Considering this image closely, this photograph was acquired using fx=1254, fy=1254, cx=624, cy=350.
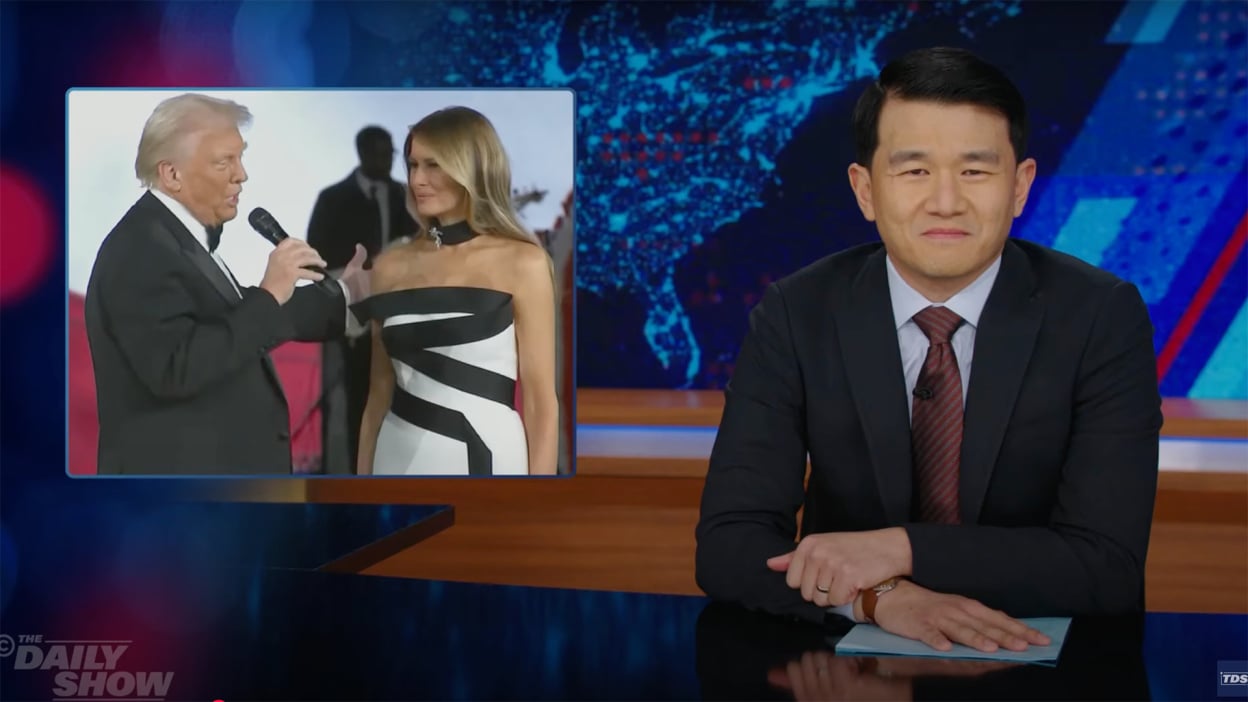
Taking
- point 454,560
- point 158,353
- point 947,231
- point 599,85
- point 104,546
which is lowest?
point 454,560

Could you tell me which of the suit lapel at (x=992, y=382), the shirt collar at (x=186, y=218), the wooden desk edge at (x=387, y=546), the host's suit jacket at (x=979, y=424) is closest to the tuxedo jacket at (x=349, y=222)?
the shirt collar at (x=186, y=218)

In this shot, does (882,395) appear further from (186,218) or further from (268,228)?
(186,218)

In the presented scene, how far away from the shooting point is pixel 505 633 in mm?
1290

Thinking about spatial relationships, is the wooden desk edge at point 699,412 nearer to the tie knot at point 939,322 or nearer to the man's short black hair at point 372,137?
the man's short black hair at point 372,137

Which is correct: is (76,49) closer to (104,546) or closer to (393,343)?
(393,343)

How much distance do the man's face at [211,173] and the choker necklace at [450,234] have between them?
0.42 metres

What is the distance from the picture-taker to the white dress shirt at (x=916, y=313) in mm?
1634

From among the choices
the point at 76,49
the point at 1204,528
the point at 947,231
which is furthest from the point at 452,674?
the point at 76,49

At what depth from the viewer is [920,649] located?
1226mm

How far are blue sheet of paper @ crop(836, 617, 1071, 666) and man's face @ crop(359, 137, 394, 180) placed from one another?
1652 millimetres

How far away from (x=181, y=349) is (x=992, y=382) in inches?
66.7

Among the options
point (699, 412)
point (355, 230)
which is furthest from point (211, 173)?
point (699, 412)

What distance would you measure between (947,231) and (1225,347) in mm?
2615
